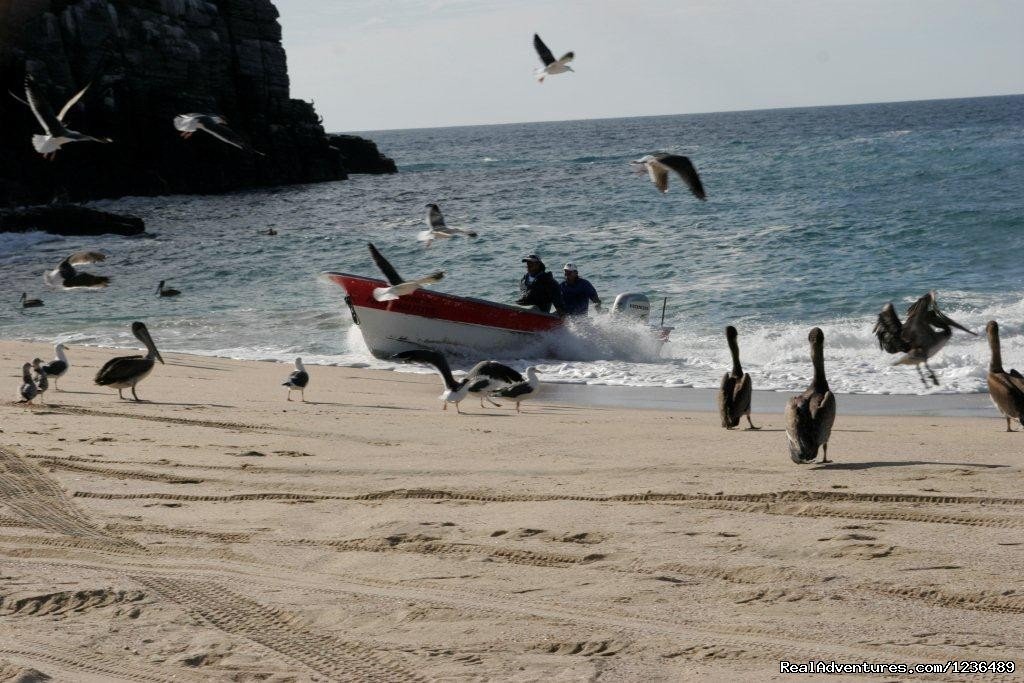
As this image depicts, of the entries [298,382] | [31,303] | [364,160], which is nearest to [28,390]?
[298,382]

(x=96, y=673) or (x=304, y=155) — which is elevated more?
(x=304, y=155)

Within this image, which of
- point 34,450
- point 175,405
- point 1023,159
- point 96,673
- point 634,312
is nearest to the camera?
point 96,673

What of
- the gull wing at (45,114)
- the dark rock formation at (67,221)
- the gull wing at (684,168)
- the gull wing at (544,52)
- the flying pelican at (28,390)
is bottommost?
the flying pelican at (28,390)

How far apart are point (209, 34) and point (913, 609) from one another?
57630mm

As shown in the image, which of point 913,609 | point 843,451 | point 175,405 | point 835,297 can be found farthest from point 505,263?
point 913,609

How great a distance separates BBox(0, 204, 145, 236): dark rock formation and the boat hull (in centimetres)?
2214

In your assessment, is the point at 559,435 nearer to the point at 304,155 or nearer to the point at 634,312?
the point at 634,312

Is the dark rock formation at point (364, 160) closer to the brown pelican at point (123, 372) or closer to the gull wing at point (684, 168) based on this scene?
the brown pelican at point (123, 372)

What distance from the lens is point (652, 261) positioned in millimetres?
25969

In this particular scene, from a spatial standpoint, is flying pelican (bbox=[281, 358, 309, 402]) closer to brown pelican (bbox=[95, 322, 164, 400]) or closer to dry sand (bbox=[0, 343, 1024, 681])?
brown pelican (bbox=[95, 322, 164, 400])

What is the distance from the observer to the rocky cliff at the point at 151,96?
45.8m

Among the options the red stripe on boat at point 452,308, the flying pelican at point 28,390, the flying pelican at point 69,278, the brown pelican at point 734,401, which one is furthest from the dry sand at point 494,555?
the red stripe on boat at point 452,308

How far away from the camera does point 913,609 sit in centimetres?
457

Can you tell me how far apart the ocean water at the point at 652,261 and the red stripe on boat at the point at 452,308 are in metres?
0.54
